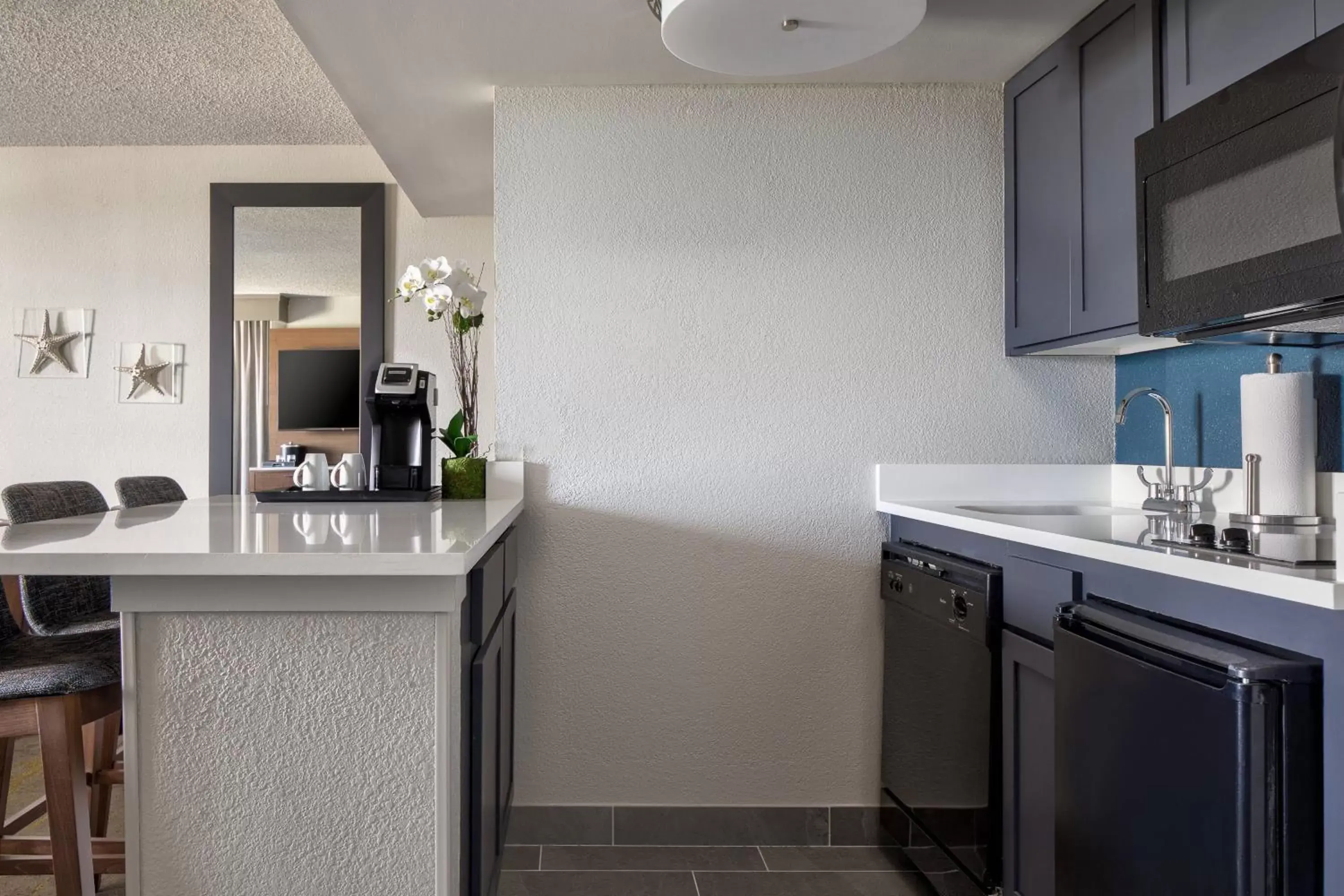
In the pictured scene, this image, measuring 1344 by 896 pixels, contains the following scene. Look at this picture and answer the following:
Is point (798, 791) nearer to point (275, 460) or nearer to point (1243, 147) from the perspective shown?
point (1243, 147)

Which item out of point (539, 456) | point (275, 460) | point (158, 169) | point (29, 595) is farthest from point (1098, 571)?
point (158, 169)

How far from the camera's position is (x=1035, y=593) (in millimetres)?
1802

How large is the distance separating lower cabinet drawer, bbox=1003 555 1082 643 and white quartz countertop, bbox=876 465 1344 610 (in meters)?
0.05

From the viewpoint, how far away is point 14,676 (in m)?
1.59

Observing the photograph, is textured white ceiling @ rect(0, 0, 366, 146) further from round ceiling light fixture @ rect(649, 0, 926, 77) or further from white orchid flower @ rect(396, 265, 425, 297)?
round ceiling light fixture @ rect(649, 0, 926, 77)

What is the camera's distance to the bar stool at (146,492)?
110 inches

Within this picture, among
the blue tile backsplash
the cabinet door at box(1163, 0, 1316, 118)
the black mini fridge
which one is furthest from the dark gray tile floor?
the cabinet door at box(1163, 0, 1316, 118)

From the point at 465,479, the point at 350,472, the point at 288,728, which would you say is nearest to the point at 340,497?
the point at 350,472

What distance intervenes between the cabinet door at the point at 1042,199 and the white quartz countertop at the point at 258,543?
4.67 feet

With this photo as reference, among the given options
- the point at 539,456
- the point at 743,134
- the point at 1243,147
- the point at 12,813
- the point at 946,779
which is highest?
the point at 743,134


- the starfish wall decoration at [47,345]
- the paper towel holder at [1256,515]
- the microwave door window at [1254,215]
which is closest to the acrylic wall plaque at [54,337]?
the starfish wall decoration at [47,345]

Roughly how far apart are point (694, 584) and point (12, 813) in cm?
208

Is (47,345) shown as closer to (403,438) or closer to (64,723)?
(403,438)

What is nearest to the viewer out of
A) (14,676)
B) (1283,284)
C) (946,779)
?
(1283,284)
